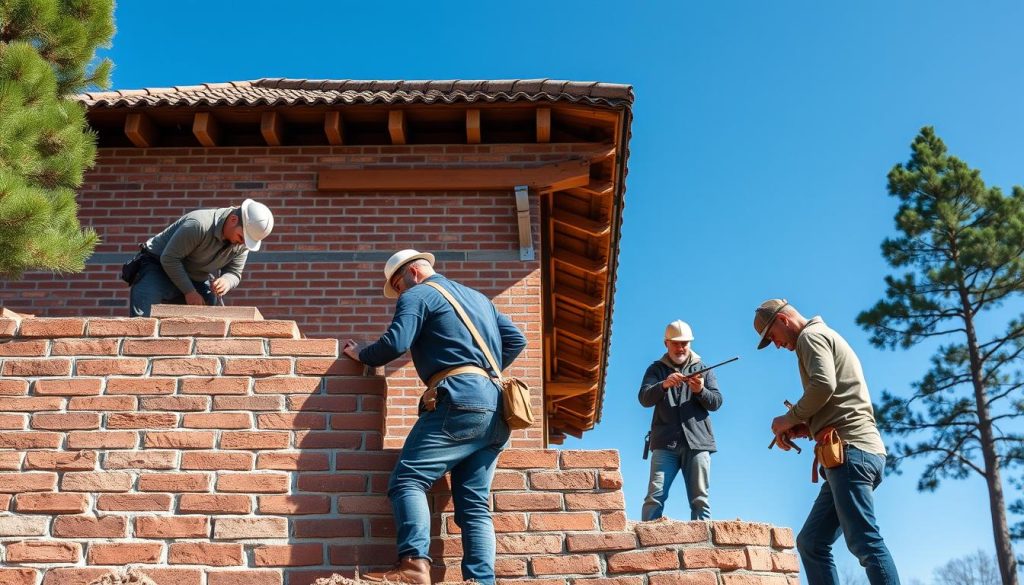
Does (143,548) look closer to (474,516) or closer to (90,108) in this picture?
(474,516)

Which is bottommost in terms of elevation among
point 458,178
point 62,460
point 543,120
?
point 62,460

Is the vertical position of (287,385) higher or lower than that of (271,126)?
lower

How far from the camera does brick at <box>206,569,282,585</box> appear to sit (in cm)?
416

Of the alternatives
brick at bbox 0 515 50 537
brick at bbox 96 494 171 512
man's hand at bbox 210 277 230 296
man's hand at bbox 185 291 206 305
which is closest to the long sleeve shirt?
brick at bbox 96 494 171 512

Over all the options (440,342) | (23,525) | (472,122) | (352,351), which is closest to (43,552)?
(23,525)

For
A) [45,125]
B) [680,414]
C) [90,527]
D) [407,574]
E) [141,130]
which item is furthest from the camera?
[141,130]

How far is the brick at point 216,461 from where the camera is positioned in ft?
14.5

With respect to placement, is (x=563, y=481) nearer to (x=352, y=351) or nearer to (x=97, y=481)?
(x=352, y=351)

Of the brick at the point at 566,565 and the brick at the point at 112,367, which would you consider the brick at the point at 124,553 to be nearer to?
the brick at the point at 112,367

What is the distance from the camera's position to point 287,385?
4.59 m

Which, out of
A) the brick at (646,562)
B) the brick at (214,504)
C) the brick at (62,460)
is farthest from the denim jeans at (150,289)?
the brick at (646,562)

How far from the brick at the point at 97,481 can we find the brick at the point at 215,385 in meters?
0.46

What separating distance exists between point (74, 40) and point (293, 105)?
2.20 meters

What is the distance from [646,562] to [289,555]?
1.54 metres
